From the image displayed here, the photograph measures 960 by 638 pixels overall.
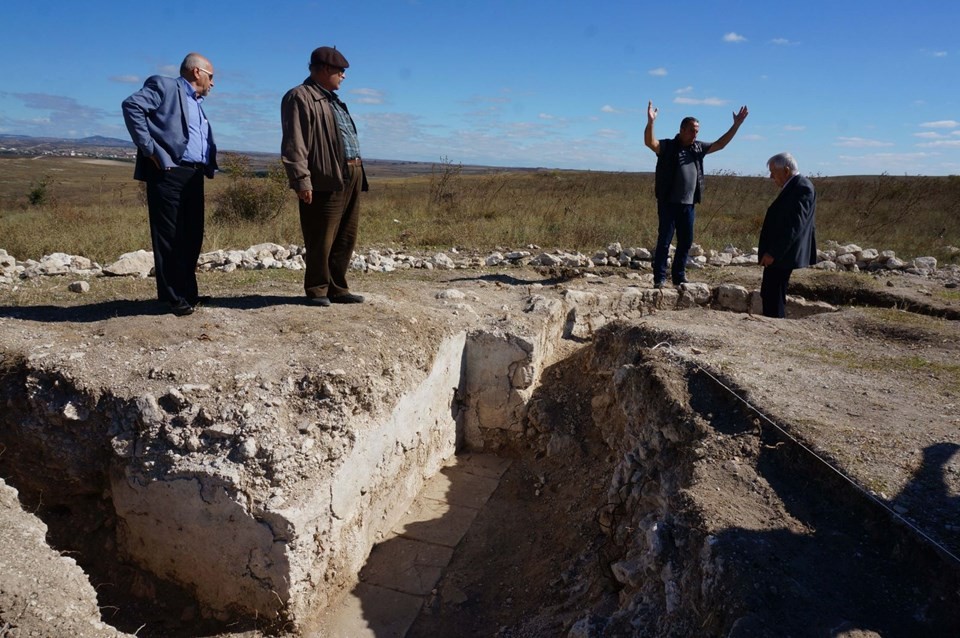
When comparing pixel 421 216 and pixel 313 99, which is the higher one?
pixel 313 99

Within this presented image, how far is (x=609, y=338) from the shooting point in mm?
5254

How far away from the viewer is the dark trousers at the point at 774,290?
17.7 feet

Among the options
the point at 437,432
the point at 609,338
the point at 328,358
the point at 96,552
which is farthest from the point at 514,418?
the point at 96,552

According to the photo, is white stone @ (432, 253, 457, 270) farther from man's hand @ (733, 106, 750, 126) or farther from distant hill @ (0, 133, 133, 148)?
distant hill @ (0, 133, 133, 148)

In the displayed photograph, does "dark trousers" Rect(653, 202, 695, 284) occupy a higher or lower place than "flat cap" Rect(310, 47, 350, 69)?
lower

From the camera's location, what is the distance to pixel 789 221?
16.5ft

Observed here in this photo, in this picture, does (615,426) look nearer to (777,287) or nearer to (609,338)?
(609,338)

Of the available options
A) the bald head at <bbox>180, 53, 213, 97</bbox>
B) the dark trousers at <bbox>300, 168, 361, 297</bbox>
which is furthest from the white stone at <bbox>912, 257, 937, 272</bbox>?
the bald head at <bbox>180, 53, 213, 97</bbox>

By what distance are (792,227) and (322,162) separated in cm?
369

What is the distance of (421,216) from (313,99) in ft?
23.9

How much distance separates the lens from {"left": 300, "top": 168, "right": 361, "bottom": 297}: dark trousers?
4.29 m

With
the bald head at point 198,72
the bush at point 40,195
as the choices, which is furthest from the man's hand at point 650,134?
the bush at point 40,195

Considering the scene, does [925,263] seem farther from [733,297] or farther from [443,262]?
[443,262]

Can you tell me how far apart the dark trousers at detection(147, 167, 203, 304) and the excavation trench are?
95 centimetres
